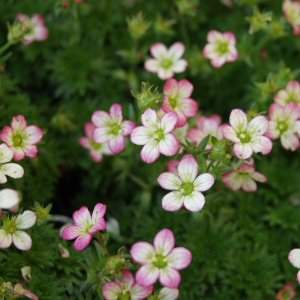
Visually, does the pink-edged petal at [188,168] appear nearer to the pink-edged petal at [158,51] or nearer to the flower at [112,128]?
the flower at [112,128]

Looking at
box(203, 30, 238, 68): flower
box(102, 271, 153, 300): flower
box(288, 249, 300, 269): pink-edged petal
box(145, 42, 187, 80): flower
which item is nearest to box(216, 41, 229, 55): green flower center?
box(203, 30, 238, 68): flower

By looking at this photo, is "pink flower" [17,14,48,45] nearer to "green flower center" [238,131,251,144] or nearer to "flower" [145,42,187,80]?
"flower" [145,42,187,80]

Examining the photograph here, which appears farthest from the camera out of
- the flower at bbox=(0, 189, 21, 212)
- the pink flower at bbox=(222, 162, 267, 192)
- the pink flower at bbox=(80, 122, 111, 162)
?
the pink flower at bbox=(80, 122, 111, 162)

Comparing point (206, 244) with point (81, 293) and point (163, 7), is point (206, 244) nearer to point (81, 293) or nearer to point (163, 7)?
point (81, 293)

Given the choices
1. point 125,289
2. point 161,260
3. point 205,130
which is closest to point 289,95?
point 205,130

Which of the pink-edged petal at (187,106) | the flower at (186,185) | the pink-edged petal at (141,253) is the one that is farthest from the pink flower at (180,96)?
the pink-edged petal at (141,253)

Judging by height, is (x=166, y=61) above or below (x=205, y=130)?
above

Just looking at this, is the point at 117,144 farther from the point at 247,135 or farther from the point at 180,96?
the point at 247,135
